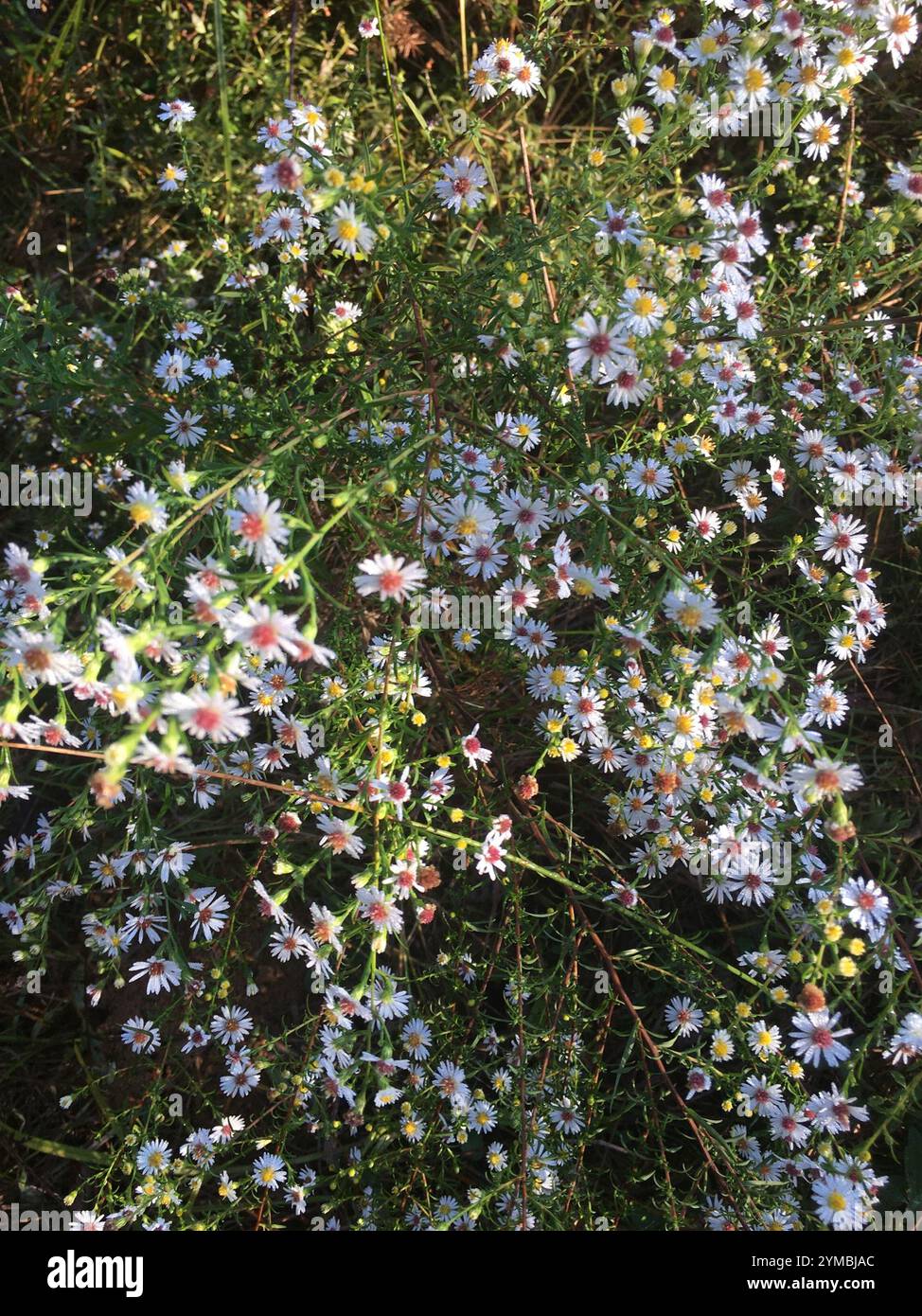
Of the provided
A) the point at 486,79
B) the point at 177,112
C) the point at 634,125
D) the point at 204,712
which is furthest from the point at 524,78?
the point at 204,712

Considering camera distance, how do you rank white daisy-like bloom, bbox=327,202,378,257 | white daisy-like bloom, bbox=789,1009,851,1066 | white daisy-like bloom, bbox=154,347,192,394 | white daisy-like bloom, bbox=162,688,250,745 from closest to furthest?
white daisy-like bloom, bbox=162,688,250,745
white daisy-like bloom, bbox=327,202,378,257
white daisy-like bloom, bbox=789,1009,851,1066
white daisy-like bloom, bbox=154,347,192,394

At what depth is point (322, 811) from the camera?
7.73 ft

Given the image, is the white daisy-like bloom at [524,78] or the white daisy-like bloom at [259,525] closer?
the white daisy-like bloom at [259,525]

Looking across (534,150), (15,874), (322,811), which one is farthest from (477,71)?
(15,874)

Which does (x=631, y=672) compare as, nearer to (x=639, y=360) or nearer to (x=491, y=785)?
(x=491, y=785)

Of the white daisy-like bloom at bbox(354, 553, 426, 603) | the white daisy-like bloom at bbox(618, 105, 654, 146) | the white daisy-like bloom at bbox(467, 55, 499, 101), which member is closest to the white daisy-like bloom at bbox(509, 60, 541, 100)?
the white daisy-like bloom at bbox(467, 55, 499, 101)

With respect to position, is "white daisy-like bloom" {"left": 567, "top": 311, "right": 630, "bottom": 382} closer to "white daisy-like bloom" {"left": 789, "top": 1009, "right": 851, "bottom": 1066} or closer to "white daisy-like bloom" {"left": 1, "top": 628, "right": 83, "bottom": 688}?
"white daisy-like bloom" {"left": 1, "top": 628, "right": 83, "bottom": 688}

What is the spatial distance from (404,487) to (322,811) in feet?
2.75

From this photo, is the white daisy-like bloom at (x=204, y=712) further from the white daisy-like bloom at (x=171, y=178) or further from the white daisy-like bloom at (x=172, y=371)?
the white daisy-like bloom at (x=171, y=178)

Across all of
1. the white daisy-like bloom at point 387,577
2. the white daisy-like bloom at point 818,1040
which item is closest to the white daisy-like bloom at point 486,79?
the white daisy-like bloom at point 387,577

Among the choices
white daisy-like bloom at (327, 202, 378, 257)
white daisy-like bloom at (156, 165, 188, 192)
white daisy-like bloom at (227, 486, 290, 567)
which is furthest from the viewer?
white daisy-like bloom at (156, 165, 188, 192)

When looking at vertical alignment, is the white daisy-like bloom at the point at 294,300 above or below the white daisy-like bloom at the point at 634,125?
below

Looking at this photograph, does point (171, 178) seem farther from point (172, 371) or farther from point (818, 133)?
point (818, 133)

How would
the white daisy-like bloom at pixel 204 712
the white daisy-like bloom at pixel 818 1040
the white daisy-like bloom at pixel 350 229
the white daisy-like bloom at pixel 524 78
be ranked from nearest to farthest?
1. the white daisy-like bloom at pixel 204 712
2. the white daisy-like bloom at pixel 350 229
3. the white daisy-like bloom at pixel 818 1040
4. the white daisy-like bloom at pixel 524 78
